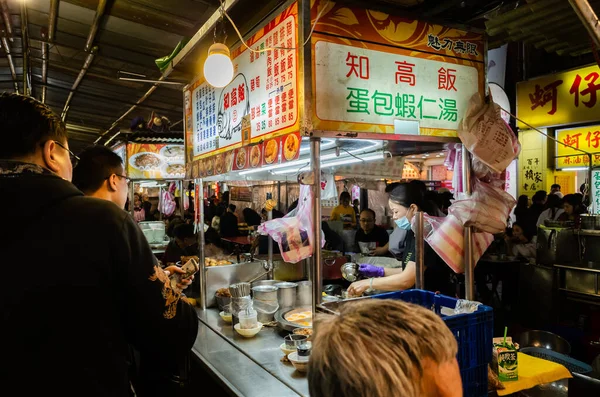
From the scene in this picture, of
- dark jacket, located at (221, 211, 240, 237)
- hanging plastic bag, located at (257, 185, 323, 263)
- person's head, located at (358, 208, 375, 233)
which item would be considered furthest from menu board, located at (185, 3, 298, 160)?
dark jacket, located at (221, 211, 240, 237)

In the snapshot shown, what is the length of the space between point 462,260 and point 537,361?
2.77 ft

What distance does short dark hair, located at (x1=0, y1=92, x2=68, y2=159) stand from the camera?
1.67 meters

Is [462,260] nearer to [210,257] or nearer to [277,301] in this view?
[277,301]

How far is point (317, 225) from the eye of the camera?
8.93 ft

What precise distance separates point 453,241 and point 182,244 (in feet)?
12.8

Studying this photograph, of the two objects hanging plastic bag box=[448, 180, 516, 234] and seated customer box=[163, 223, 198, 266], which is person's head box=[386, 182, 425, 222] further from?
seated customer box=[163, 223, 198, 266]

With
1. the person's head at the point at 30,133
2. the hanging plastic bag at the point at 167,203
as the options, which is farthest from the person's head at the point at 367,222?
the person's head at the point at 30,133

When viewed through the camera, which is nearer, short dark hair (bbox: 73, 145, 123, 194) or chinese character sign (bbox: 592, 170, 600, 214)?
short dark hair (bbox: 73, 145, 123, 194)

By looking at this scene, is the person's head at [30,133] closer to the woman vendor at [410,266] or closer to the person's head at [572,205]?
the woman vendor at [410,266]

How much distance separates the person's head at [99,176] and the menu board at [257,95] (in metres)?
1.10

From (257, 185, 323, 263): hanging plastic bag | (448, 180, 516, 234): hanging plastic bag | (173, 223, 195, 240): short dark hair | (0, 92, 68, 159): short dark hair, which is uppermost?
(0, 92, 68, 159): short dark hair

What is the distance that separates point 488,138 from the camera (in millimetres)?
3080

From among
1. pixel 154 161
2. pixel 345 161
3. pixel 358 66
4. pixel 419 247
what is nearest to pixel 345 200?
pixel 154 161

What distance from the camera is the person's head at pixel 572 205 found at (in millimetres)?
8181
